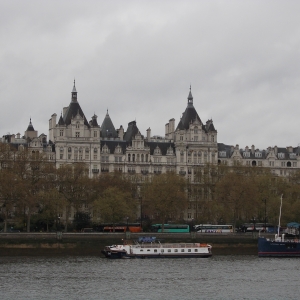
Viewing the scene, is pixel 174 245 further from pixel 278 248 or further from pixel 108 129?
pixel 108 129

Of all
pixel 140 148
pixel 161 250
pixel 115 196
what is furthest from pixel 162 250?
pixel 140 148

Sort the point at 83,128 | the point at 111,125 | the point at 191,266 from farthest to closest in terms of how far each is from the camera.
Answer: the point at 111,125 → the point at 83,128 → the point at 191,266

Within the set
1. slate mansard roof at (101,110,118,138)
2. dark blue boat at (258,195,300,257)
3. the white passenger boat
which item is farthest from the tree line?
dark blue boat at (258,195,300,257)

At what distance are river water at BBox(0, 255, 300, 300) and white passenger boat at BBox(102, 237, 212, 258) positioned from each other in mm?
3096

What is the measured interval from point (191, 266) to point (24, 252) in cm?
2296

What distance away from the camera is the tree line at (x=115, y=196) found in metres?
133

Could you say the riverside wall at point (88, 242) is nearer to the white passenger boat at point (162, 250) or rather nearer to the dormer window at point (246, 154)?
the white passenger boat at point (162, 250)

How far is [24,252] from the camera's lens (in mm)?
109938

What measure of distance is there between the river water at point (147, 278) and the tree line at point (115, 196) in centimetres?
2775

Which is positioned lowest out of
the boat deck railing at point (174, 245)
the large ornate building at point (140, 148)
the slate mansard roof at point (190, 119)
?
the boat deck railing at point (174, 245)

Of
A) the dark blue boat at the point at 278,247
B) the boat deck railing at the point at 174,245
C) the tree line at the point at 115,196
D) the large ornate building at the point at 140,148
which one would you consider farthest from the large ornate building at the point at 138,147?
the dark blue boat at the point at 278,247

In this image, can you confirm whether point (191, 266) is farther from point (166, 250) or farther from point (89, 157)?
point (89, 157)

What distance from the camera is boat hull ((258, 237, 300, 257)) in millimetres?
109562

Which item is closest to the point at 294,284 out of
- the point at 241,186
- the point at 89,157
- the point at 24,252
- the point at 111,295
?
the point at 111,295
